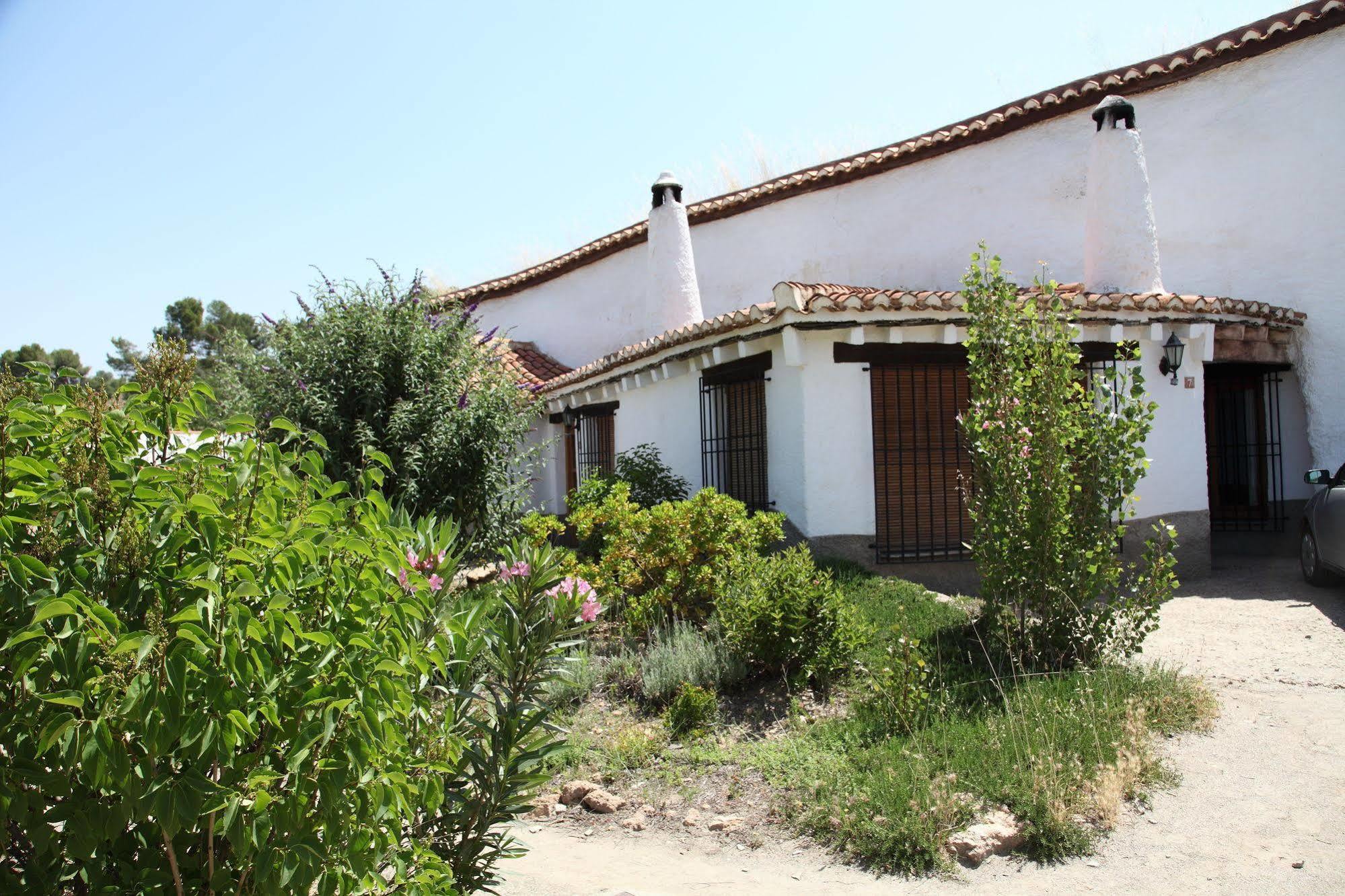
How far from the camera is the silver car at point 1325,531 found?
852 centimetres

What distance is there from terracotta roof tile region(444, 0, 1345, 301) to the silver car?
5307mm

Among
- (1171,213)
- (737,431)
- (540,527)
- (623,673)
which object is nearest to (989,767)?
(623,673)

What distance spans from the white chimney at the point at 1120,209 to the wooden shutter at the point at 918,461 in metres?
3.02

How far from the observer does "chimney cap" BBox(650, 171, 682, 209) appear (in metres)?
13.7

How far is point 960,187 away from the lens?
13281mm

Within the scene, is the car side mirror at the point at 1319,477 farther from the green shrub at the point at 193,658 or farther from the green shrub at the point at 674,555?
the green shrub at the point at 193,658

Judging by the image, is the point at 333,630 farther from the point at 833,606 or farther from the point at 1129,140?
the point at 1129,140

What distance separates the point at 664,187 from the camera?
13.7m

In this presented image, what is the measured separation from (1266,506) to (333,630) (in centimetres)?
1232

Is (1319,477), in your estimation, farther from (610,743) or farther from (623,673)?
(610,743)

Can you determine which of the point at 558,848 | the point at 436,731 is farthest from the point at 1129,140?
the point at 436,731

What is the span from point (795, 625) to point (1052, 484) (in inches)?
73.3

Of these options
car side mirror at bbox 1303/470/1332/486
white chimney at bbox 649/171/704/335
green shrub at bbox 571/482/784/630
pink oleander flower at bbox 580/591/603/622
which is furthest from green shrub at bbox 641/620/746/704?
white chimney at bbox 649/171/704/335

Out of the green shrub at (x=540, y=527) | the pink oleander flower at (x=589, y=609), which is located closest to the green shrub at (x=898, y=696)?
the pink oleander flower at (x=589, y=609)
